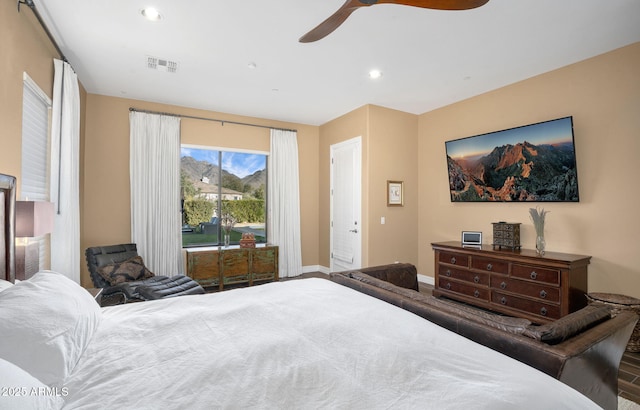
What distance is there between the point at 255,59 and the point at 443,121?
10.5 ft

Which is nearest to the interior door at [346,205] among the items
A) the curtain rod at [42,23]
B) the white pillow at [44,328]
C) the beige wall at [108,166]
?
the beige wall at [108,166]

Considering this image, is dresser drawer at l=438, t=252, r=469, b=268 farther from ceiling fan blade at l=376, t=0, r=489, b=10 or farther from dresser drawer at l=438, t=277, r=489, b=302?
ceiling fan blade at l=376, t=0, r=489, b=10

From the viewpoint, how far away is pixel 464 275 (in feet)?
13.7

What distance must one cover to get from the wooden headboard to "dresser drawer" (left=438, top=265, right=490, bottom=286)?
453 cm

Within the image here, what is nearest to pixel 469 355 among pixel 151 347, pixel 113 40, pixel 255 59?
pixel 151 347

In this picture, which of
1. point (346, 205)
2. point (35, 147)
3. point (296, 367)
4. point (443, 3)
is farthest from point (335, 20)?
point (346, 205)

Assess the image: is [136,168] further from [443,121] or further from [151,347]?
[443,121]

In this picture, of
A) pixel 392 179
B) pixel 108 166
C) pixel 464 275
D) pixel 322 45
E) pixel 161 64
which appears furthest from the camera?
pixel 392 179

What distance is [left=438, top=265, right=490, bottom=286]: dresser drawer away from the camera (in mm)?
3947

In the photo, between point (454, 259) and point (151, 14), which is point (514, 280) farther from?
point (151, 14)

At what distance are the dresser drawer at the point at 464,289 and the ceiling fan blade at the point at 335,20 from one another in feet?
11.5

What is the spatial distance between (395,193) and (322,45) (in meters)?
2.81

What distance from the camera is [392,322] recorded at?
1664 millimetres

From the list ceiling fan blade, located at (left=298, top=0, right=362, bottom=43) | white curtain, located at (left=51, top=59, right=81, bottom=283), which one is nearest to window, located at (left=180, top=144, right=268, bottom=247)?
white curtain, located at (left=51, top=59, right=81, bottom=283)
